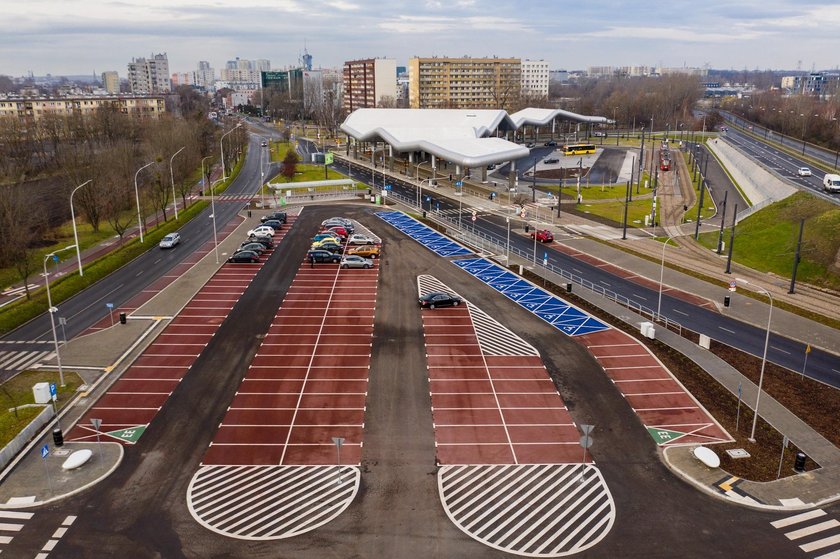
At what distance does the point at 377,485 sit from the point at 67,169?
6480 centimetres

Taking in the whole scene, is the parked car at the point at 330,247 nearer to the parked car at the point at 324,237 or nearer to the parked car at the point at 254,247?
the parked car at the point at 324,237

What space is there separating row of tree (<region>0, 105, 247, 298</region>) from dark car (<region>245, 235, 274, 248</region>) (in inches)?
484

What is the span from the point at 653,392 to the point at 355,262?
1169 inches

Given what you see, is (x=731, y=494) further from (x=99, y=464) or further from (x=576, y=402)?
(x=99, y=464)

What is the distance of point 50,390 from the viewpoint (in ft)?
95.3

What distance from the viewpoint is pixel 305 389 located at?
3225cm

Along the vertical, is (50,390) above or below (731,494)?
above

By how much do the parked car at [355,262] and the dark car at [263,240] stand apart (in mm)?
10301

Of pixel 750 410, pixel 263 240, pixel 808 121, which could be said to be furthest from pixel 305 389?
pixel 808 121

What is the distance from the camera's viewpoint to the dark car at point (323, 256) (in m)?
55.6

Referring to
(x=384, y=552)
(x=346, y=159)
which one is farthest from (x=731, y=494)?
(x=346, y=159)

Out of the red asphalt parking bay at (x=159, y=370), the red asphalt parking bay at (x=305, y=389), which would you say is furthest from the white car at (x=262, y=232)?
the red asphalt parking bay at (x=305, y=389)

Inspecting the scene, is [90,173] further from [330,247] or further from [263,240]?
[330,247]

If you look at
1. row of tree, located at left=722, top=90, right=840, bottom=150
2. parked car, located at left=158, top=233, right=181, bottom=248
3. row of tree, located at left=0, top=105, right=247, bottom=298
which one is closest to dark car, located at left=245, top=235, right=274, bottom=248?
parked car, located at left=158, top=233, right=181, bottom=248
